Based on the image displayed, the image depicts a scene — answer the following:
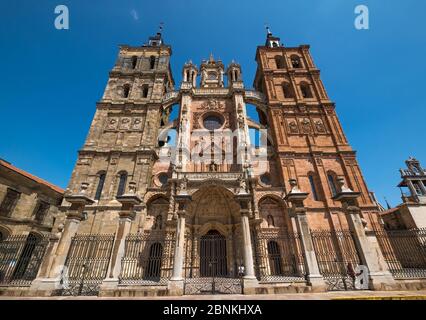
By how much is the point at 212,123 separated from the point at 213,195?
836 cm

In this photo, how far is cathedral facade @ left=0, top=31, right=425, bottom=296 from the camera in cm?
851

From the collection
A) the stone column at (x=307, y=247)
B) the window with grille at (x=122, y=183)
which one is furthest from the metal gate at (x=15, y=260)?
the stone column at (x=307, y=247)

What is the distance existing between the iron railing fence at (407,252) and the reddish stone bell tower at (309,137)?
2732 mm

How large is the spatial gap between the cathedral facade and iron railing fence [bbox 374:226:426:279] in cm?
87

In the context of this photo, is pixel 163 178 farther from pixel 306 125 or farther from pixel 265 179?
→ pixel 306 125

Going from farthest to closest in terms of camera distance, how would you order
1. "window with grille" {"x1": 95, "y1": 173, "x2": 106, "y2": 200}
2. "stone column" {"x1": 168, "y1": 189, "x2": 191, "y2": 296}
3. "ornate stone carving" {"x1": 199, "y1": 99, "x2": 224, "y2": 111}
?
"ornate stone carving" {"x1": 199, "y1": 99, "x2": 224, "y2": 111}
"window with grille" {"x1": 95, "y1": 173, "x2": 106, "y2": 200}
"stone column" {"x1": 168, "y1": 189, "x2": 191, "y2": 296}

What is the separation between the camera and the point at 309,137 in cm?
1828

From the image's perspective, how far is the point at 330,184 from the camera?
1614cm

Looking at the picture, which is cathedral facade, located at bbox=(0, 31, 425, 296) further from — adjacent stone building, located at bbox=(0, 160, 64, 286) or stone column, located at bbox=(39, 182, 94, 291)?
adjacent stone building, located at bbox=(0, 160, 64, 286)

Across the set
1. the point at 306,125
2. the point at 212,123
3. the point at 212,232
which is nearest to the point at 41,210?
the point at 212,232

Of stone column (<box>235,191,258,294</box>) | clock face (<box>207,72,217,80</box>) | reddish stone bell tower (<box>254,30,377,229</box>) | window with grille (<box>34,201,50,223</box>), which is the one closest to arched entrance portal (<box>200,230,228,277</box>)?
stone column (<box>235,191,258,294</box>)

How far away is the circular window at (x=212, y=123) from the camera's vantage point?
794 inches

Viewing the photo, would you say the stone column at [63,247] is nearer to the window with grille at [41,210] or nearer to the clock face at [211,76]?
the window with grille at [41,210]
